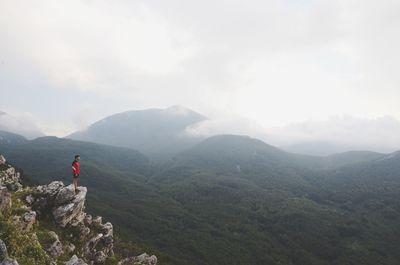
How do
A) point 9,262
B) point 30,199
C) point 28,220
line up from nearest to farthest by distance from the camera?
1. point 9,262
2. point 28,220
3. point 30,199

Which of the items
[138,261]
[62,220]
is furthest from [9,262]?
[138,261]

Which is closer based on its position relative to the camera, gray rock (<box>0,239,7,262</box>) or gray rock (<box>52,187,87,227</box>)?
gray rock (<box>0,239,7,262</box>)

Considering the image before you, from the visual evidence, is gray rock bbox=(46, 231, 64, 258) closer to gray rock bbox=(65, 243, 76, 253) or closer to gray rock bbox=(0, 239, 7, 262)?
gray rock bbox=(65, 243, 76, 253)

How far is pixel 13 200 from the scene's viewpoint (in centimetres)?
3894

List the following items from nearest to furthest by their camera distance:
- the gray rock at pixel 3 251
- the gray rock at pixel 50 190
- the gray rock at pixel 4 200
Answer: the gray rock at pixel 3 251 → the gray rock at pixel 4 200 → the gray rock at pixel 50 190

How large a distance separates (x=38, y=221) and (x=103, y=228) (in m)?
11.6

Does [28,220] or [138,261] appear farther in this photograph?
[138,261]

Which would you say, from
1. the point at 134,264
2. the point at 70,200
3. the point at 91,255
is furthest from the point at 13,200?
the point at 134,264

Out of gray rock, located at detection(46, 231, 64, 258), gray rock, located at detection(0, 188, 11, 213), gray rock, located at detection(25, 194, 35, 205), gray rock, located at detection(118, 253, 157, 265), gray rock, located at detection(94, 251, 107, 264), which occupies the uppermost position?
gray rock, located at detection(0, 188, 11, 213)

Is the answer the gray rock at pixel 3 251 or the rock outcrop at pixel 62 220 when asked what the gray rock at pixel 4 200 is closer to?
the rock outcrop at pixel 62 220

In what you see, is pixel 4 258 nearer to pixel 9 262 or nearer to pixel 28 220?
pixel 9 262

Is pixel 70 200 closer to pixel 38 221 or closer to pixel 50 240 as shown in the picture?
pixel 38 221

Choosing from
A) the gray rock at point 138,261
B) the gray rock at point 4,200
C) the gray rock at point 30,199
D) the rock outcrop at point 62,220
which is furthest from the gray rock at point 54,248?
the gray rock at point 138,261

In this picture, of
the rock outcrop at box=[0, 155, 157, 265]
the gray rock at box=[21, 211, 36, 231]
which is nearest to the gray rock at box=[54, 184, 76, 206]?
the rock outcrop at box=[0, 155, 157, 265]
